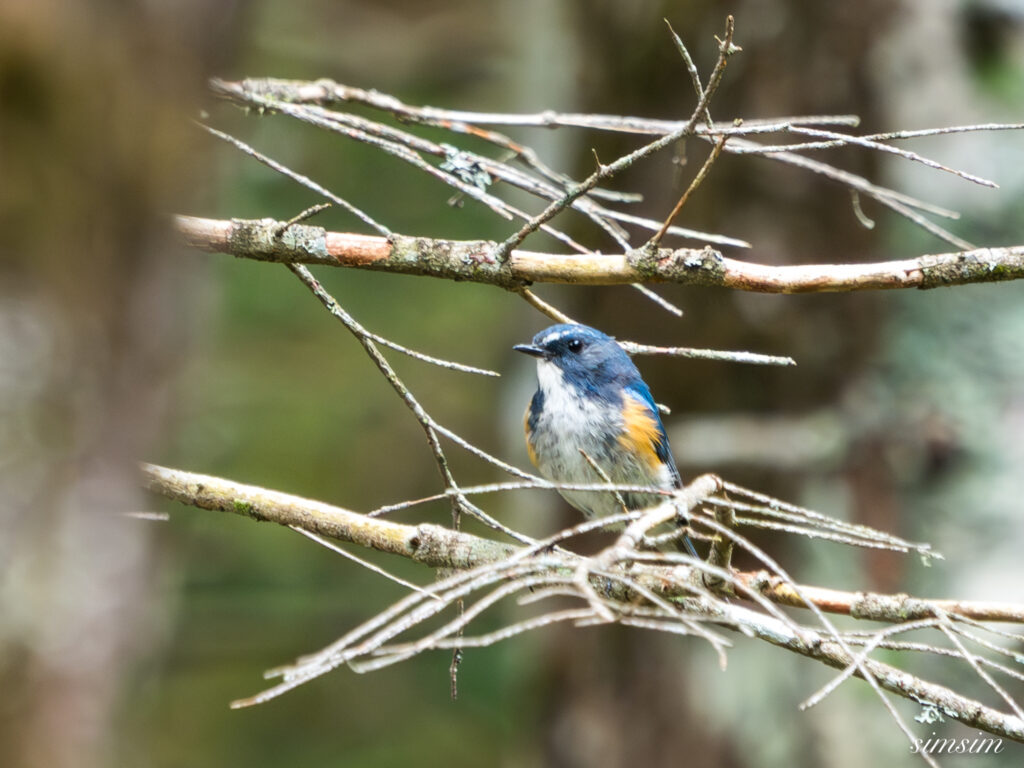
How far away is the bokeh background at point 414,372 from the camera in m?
1.29

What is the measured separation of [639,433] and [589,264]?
190cm

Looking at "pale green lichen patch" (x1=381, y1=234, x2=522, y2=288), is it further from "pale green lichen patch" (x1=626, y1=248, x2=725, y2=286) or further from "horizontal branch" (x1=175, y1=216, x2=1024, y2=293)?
"pale green lichen patch" (x1=626, y1=248, x2=725, y2=286)

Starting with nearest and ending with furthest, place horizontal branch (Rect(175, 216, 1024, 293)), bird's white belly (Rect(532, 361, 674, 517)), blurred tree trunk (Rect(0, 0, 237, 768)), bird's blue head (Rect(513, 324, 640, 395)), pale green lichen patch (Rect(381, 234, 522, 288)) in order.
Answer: blurred tree trunk (Rect(0, 0, 237, 768)), horizontal branch (Rect(175, 216, 1024, 293)), pale green lichen patch (Rect(381, 234, 522, 288)), bird's white belly (Rect(532, 361, 674, 517)), bird's blue head (Rect(513, 324, 640, 395))

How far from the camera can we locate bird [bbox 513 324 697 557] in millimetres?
4039

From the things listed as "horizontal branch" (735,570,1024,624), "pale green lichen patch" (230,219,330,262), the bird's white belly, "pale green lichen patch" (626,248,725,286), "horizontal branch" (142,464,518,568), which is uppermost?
"pale green lichen patch" (626,248,725,286)

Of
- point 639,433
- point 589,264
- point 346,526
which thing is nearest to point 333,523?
point 346,526

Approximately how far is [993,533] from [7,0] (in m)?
5.68

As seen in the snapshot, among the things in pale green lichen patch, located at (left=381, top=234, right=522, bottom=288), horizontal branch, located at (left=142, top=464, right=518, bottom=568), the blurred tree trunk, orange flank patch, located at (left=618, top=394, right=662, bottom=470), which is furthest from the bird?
the blurred tree trunk

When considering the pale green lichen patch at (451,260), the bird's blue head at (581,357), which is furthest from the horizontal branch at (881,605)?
the bird's blue head at (581,357)

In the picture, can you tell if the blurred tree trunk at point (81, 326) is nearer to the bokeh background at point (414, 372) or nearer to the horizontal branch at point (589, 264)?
the bokeh background at point (414, 372)

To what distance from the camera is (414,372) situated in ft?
32.7

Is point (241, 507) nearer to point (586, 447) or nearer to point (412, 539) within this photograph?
point (412, 539)

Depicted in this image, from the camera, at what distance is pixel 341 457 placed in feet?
32.3

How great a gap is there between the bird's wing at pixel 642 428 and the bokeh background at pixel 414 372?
1.22 meters
